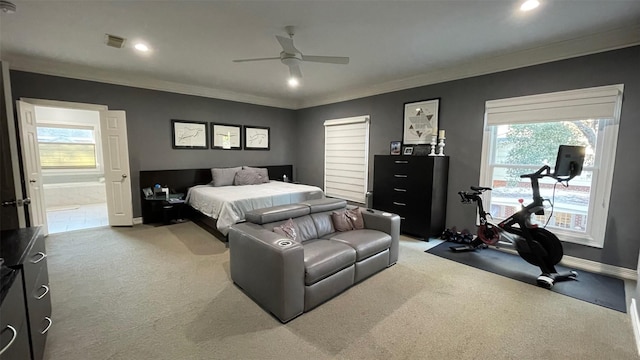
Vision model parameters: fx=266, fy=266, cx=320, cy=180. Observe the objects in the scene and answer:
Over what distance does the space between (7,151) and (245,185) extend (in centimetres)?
340

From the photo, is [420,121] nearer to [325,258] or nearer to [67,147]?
[325,258]

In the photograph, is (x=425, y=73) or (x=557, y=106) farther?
(x=425, y=73)

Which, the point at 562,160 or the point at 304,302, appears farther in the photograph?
the point at 562,160

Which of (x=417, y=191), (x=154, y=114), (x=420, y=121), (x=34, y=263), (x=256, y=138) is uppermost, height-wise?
(x=154, y=114)

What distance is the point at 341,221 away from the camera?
3.35 m


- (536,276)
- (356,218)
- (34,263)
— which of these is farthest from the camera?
(356,218)

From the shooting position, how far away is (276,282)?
2160 millimetres

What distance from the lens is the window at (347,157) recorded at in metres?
5.56

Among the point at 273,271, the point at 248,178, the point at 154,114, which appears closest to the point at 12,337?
the point at 273,271

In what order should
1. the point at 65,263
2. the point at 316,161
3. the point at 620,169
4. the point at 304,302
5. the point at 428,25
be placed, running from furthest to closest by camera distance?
the point at 316,161
the point at 65,263
the point at 620,169
the point at 428,25
the point at 304,302

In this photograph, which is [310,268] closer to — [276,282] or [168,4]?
[276,282]

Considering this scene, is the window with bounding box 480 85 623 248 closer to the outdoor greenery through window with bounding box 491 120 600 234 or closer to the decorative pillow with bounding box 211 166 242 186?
the outdoor greenery through window with bounding box 491 120 600 234

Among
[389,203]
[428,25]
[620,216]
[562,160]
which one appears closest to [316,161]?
[389,203]

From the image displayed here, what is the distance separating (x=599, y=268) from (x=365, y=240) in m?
2.79
